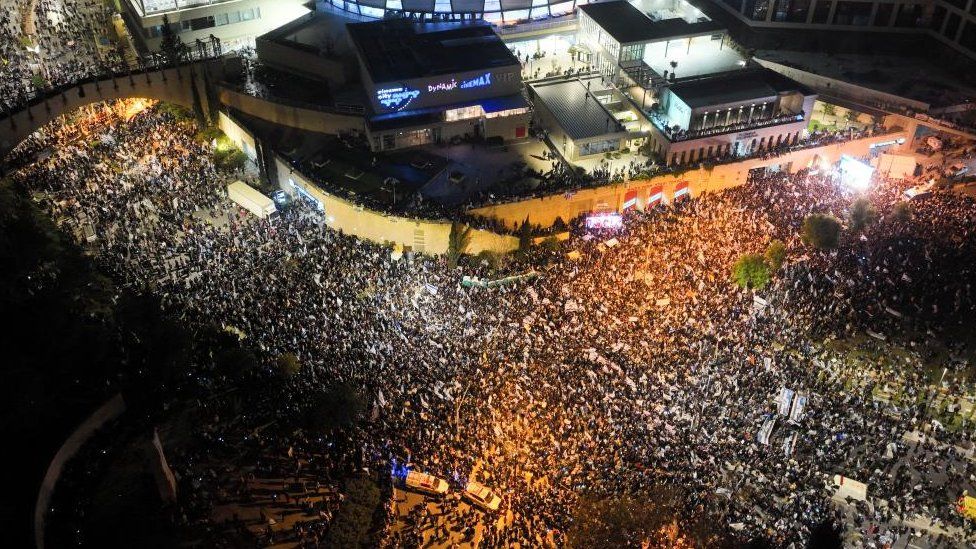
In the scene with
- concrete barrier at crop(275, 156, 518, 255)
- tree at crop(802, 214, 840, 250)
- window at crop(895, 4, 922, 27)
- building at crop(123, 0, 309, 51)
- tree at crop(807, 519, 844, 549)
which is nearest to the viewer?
tree at crop(807, 519, 844, 549)

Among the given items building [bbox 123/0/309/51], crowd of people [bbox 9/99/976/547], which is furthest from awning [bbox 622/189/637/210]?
building [bbox 123/0/309/51]

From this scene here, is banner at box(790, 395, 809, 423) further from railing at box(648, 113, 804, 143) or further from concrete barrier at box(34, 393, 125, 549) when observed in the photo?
concrete barrier at box(34, 393, 125, 549)

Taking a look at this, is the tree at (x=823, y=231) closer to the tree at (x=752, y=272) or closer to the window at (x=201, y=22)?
the tree at (x=752, y=272)

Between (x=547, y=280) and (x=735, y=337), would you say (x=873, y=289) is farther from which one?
(x=547, y=280)

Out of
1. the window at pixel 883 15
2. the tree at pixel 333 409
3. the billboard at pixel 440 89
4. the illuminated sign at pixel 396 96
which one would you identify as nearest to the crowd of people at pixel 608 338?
the tree at pixel 333 409

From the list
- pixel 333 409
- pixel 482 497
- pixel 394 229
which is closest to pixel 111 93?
pixel 394 229

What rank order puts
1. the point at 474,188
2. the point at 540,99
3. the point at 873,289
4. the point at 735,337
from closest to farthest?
the point at 735,337, the point at 873,289, the point at 474,188, the point at 540,99

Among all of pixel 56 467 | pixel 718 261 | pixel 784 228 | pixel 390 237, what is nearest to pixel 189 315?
pixel 56 467
